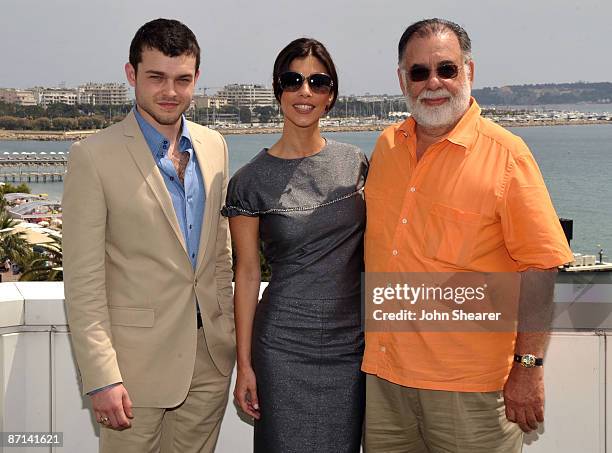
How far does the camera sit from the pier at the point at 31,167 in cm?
10956

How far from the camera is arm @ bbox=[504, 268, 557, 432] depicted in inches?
85.0

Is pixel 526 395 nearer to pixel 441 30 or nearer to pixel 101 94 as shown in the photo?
pixel 441 30

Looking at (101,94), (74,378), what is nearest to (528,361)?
(74,378)

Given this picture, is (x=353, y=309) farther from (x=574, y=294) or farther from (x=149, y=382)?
(x=574, y=294)

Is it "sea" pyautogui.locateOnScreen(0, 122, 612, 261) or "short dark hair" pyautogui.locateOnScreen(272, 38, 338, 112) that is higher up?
"sea" pyautogui.locateOnScreen(0, 122, 612, 261)

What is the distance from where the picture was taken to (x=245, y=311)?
Result: 8.14 feet

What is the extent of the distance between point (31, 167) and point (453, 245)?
118 meters

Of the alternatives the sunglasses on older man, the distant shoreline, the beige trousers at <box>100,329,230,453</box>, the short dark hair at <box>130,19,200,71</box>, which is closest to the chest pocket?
the sunglasses on older man

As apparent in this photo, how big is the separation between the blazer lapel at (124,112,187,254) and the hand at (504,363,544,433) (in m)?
1.04

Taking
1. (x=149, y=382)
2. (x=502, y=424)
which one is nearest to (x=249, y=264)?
(x=149, y=382)

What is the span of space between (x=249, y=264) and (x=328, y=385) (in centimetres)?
45

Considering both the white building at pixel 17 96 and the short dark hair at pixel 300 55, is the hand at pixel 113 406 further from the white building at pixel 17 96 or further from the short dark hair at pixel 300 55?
the white building at pixel 17 96

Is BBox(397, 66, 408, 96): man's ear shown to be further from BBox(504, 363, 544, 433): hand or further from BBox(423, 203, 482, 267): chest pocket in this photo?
BBox(504, 363, 544, 433): hand

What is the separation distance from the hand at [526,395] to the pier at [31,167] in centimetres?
11125
